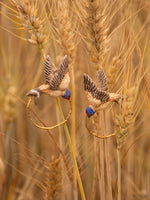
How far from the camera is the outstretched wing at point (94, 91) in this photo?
1.28 ft

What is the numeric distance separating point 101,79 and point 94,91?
26 millimetres

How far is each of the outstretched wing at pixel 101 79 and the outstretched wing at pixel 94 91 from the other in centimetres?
1

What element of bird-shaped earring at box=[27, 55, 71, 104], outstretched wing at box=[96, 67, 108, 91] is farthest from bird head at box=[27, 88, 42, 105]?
outstretched wing at box=[96, 67, 108, 91]

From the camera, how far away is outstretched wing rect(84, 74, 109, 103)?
389mm

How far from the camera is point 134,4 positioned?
0.68 metres

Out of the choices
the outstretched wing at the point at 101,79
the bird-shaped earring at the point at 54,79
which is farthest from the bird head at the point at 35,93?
the outstretched wing at the point at 101,79

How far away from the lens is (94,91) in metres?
0.40

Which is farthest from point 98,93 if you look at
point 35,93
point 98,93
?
point 35,93

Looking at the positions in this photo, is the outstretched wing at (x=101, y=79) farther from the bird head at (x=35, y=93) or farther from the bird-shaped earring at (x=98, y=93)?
the bird head at (x=35, y=93)

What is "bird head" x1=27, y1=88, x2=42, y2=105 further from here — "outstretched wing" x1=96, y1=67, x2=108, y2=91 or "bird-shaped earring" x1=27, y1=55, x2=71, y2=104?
"outstretched wing" x1=96, y1=67, x2=108, y2=91

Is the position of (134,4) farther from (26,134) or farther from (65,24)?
(26,134)

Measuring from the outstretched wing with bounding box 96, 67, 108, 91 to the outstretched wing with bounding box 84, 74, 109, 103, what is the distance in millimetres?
14

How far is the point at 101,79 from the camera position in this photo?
0.41 m

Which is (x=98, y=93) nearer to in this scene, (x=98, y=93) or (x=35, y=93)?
(x=98, y=93)
